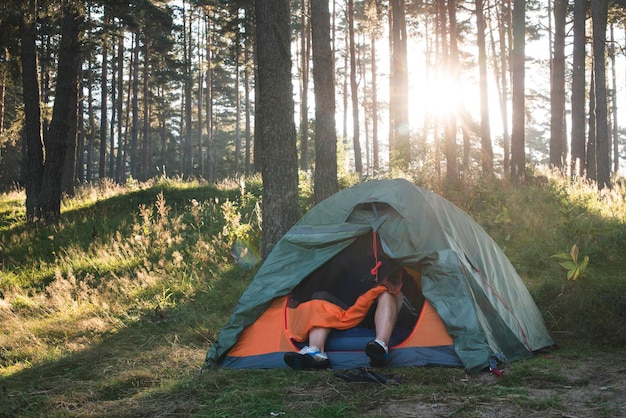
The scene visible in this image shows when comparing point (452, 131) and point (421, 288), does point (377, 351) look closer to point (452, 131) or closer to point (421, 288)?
point (421, 288)

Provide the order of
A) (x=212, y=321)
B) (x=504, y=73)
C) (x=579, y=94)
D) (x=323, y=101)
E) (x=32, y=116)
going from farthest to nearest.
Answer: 1. (x=504, y=73)
2. (x=579, y=94)
3. (x=32, y=116)
4. (x=323, y=101)
5. (x=212, y=321)

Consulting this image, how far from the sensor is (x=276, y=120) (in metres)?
6.81

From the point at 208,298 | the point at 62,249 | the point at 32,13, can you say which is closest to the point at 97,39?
the point at 32,13

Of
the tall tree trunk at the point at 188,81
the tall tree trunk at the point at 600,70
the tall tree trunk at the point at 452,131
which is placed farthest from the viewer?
the tall tree trunk at the point at 188,81

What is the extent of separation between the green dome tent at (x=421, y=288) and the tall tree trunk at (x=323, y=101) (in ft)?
12.0

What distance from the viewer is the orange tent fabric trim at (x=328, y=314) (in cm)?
450

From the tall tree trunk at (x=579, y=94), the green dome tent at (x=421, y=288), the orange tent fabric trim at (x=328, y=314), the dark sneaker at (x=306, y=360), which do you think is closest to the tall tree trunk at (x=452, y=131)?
the tall tree trunk at (x=579, y=94)

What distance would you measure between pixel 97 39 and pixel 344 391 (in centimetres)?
1086

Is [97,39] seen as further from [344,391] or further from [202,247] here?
[344,391]

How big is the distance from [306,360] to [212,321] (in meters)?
2.21

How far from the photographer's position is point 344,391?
143 inches

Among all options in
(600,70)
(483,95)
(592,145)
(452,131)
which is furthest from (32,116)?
(592,145)

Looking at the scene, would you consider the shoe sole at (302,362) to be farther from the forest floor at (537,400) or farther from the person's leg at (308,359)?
the forest floor at (537,400)

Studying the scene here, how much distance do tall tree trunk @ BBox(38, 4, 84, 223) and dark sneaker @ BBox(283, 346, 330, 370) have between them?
30.1ft
